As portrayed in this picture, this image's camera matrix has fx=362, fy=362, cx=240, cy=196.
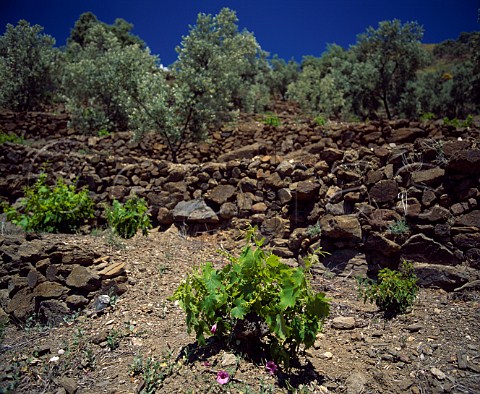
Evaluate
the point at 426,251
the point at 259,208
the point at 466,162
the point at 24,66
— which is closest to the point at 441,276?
the point at 426,251

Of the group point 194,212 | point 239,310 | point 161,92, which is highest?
point 161,92

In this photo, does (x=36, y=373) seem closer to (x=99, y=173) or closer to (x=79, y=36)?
(x=99, y=173)

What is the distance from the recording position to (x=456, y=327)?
3.28 metres

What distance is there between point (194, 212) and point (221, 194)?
1.80 feet

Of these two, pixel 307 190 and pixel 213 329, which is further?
pixel 307 190

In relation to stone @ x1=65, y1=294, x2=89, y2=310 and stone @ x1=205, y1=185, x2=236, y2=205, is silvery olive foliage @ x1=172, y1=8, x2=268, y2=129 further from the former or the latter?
stone @ x1=65, y1=294, x2=89, y2=310

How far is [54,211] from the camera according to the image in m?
5.77

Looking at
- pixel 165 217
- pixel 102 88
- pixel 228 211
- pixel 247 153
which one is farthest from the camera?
pixel 102 88

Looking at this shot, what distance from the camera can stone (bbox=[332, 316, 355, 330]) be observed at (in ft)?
11.6

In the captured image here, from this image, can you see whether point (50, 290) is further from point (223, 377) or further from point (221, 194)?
point (221, 194)

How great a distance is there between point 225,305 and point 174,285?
1739mm

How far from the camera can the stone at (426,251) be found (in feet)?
13.8

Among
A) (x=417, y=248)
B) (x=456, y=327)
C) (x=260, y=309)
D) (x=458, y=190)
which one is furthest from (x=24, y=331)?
(x=458, y=190)

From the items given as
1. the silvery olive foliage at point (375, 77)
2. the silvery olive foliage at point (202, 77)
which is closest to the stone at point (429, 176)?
the silvery olive foliage at point (202, 77)
